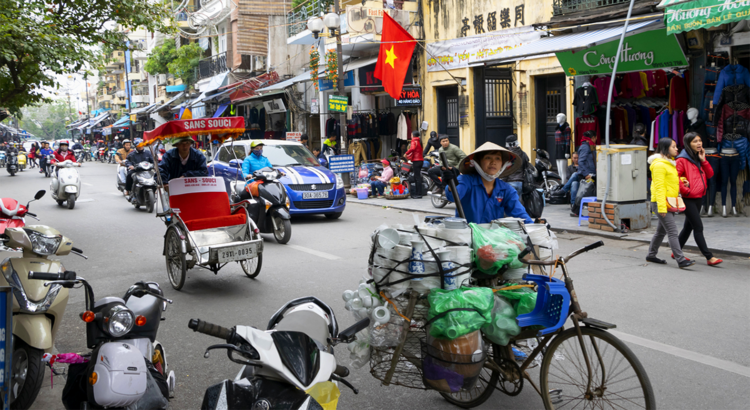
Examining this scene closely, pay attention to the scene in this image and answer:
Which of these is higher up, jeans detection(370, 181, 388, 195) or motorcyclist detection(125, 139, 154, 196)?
motorcyclist detection(125, 139, 154, 196)

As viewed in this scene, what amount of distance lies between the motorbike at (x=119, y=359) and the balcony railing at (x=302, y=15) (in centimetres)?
2290

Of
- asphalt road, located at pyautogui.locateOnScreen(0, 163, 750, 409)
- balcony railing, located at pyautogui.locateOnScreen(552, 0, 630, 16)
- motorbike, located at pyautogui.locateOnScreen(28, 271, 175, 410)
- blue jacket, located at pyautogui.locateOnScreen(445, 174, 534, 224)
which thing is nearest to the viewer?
motorbike, located at pyautogui.locateOnScreen(28, 271, 175, 410)

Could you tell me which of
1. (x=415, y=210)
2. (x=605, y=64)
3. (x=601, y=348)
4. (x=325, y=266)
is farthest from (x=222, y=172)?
(x=601, y=348)

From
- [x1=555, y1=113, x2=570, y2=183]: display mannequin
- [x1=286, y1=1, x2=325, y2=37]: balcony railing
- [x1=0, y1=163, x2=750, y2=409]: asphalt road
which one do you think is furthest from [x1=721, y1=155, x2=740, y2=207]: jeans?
[x1=286, y1=1, x2=325, y2=37]: balcony railing

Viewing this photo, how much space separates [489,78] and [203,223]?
1286 centimetres

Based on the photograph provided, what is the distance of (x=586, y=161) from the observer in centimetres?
1372

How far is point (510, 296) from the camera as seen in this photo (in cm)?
358

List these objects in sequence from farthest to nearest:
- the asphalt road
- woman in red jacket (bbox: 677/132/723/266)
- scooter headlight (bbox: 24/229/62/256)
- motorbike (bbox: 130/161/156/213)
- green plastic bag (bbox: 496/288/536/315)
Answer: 1. motorbike (bbox: 130/161/156/213)
2. woman in red jacket (bbox: 677/132/723/266)
3. scooter headlight (bbox: 24/229/62/256)
4. the asphalt road
5. green plastic bag (bbox: 496/288/536/315)

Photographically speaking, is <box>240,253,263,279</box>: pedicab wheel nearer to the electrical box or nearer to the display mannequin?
the electrical box

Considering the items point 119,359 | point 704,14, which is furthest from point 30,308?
point 704,14

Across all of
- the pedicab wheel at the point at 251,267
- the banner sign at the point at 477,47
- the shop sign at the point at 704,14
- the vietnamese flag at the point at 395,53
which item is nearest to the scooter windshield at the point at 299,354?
the pedicab wheel at the point at 251,267

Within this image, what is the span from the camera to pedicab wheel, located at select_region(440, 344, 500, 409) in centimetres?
384

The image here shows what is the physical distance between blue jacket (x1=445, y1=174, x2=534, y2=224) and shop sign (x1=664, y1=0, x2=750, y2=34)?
268 inches

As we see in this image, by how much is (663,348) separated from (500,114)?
14.5 m
